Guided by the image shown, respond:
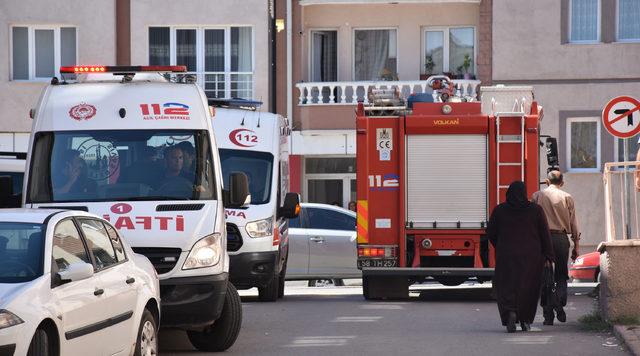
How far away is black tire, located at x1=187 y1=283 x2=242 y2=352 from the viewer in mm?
12688

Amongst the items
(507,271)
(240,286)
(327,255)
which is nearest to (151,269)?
(507,271)

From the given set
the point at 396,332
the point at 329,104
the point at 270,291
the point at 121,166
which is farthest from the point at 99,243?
the point at 329,104

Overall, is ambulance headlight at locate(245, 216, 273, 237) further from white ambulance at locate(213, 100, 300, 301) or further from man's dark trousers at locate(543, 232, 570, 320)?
man's dark trousers at locate(543, 232, 570, 320)

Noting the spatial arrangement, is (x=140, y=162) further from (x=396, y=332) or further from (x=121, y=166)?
(x=396, y=332)

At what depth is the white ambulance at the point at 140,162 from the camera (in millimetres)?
12148

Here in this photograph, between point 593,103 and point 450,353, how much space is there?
20845mm

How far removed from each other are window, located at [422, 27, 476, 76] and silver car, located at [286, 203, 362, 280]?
457 inches

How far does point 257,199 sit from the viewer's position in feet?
60.5

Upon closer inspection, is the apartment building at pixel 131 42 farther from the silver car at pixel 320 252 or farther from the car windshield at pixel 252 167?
the car windshield at pixel 252 167

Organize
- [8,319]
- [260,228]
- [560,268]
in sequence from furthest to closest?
[260,228] < [560,268] < [8,319]

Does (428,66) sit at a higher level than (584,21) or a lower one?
lower

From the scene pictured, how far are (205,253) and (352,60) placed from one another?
22.1 meters

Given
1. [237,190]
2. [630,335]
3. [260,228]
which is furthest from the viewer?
[260,228]

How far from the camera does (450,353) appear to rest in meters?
12.4
